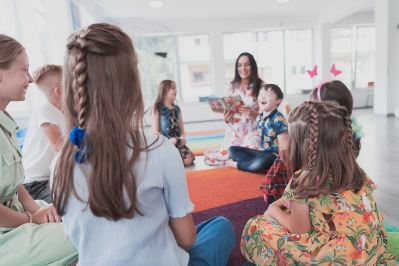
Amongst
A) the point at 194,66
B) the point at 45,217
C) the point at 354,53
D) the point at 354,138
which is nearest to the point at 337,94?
the point at 354,138

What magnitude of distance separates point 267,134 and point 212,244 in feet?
5.41

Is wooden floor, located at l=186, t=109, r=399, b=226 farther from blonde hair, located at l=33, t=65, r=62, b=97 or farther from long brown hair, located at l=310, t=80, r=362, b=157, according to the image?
blonde hair, located at l=33, t=65, r=62, b=97

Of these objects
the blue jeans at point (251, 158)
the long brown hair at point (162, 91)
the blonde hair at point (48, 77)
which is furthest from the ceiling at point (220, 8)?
the blue jeans at point (251, 158)

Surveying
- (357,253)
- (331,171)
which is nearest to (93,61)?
(331,171)

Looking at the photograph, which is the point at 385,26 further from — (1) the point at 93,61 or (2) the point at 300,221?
(1) the point at 93,61

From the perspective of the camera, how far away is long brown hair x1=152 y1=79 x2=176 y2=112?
297cm

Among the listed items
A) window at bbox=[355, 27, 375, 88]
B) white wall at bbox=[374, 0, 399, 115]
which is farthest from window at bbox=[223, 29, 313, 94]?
white wall at bbox=[374, 0, 399, 115]

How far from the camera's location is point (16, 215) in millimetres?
1055

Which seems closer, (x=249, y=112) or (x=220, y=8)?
(x=249, y=112)

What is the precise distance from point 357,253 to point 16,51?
1398mm

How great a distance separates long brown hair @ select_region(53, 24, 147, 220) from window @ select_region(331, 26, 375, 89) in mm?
7494

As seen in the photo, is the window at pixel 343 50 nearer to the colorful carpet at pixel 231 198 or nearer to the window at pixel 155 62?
the window at pixel 155 62

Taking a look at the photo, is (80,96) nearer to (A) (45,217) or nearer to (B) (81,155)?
(B) (81,155)

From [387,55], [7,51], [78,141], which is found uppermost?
[387,55]
